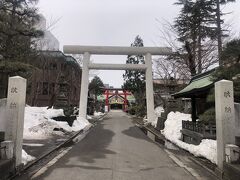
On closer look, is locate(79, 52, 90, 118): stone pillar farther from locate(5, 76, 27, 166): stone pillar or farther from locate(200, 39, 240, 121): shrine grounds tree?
locate(5, 76, 27, 166): stone pillar

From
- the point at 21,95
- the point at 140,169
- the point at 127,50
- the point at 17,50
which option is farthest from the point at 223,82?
the point at 127,50

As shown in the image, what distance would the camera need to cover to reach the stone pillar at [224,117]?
7324mm

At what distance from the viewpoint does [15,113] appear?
733 cm

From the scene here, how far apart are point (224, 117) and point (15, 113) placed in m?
5.43

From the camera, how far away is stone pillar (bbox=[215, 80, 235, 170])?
732 cm

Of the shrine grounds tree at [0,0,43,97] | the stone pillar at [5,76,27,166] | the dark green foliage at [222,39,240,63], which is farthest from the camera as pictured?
the shrine grounds tree at [0,0,43,97]

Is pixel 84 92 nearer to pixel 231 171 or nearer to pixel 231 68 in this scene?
pixel 231 68

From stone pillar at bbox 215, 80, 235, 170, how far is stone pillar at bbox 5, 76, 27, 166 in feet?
17.2

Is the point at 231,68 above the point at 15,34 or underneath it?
underneath

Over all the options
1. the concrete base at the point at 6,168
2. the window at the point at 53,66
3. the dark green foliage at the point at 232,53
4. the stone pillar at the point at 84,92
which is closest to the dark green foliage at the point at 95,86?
the window at the point at 53,66

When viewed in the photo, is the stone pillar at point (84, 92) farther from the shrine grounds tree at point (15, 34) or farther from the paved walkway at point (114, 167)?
the paved walkway at point (114, 167)

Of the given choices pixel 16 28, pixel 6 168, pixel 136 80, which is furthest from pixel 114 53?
pixel 136 80

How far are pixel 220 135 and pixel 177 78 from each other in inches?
999

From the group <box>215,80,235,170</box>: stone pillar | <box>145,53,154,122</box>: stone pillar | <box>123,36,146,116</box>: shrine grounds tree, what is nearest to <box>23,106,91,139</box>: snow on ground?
<box>215,80,235,170</box>: stone pillar
